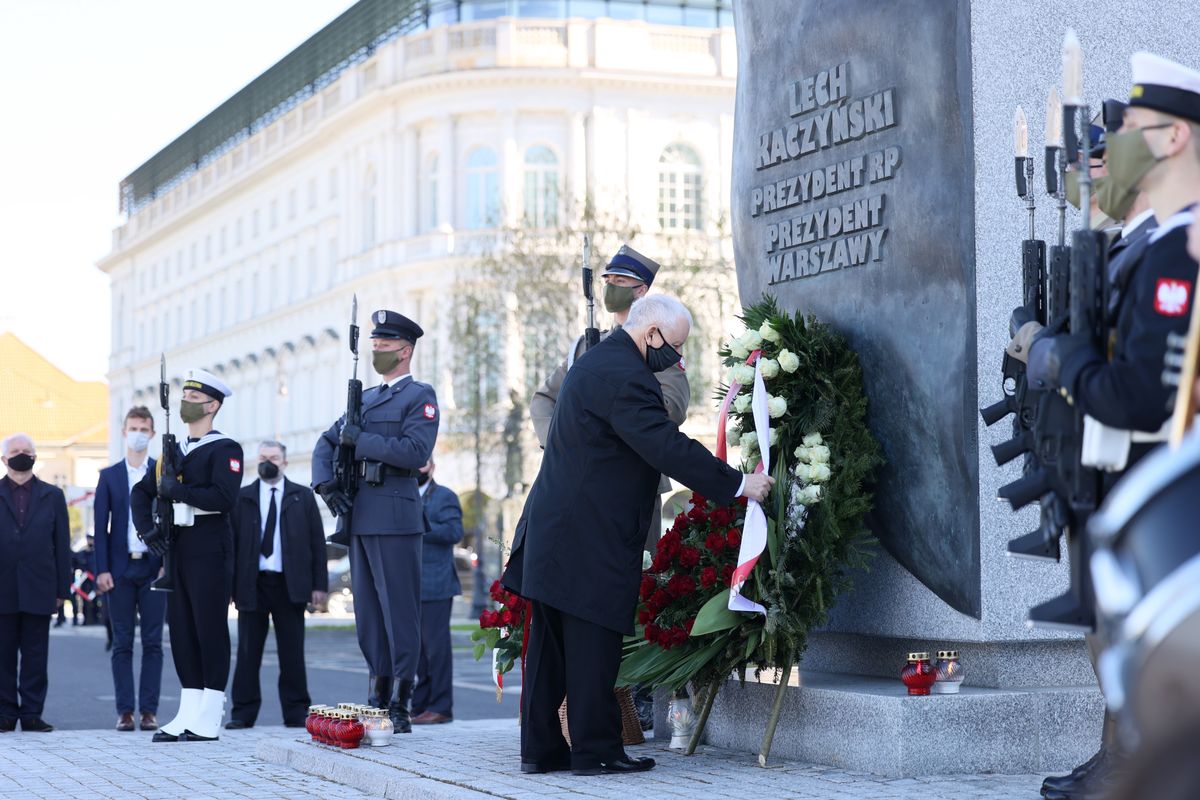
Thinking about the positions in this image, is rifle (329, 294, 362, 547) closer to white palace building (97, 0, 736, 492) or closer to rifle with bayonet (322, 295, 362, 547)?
rifle with bayonet (322, 295, 362, 547)

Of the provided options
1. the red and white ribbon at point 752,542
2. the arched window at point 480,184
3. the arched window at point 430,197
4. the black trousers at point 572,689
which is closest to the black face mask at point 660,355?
the red and white ribbon at point 752,542

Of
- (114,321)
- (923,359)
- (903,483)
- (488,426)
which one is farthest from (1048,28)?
(114,321)

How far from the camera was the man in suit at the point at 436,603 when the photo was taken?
11938 mm

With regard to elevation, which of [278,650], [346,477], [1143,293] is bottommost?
[278,650]

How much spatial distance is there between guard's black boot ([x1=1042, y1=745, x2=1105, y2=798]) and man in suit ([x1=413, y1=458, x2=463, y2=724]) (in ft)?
19.4

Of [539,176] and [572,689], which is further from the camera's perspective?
[539,176]

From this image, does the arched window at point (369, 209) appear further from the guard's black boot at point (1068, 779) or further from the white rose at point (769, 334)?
the guard's black boot at point (1068, 779)

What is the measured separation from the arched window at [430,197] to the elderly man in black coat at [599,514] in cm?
4947

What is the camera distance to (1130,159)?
15.1ft

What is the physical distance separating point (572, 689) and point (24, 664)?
5.95 m

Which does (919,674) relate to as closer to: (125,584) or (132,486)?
(132,486)

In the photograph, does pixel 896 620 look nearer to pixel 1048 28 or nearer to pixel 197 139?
pixel 1048 28

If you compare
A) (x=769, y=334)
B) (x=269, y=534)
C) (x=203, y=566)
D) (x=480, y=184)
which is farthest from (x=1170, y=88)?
(x=480, y=184)

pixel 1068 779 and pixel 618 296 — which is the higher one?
pixel 618 296
